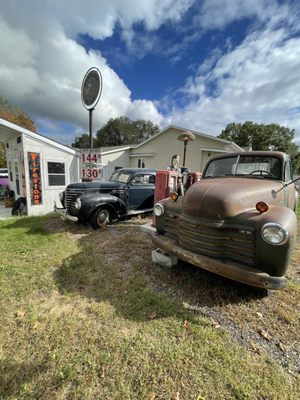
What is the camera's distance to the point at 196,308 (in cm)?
257

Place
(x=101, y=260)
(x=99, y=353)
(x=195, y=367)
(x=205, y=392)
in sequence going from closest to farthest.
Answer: (x=205, y=392)
(x=195, y=367)
(x=99, y=353)
(x=101, y=260)

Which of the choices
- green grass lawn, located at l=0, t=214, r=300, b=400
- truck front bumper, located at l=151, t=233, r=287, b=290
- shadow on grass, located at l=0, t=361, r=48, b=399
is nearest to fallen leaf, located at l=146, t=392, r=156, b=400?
green grass lawn, located at l=0, t=214, r=300, b=400

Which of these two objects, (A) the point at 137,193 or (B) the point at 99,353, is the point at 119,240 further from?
(B) the point at 99,353

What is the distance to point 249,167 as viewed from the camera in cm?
359

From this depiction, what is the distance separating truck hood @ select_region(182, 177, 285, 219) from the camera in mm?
2465

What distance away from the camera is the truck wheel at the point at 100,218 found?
557cm

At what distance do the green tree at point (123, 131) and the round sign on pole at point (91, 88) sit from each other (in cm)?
3611

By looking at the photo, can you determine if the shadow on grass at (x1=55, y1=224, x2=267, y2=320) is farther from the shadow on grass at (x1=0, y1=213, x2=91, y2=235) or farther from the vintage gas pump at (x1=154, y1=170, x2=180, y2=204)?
the shadow on grass at (x1=0, y1=213, x2=91, y2=235)

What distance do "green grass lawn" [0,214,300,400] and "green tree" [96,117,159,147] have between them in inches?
1602

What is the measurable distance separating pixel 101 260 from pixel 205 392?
106 inches

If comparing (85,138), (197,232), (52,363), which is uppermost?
(85,138)

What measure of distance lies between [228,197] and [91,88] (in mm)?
5855

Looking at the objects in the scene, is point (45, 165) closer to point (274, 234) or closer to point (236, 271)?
point (236, 271)

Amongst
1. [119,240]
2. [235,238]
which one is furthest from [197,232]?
[119,240]
